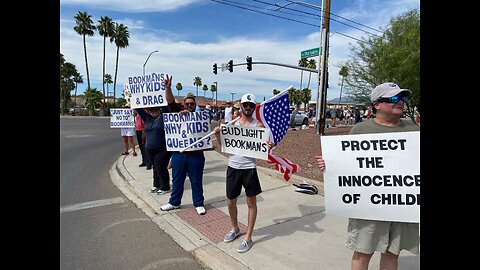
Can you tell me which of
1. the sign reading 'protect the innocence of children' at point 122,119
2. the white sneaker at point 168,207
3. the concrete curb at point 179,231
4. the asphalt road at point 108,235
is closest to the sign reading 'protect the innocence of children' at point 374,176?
the concrete curb at point 179,231

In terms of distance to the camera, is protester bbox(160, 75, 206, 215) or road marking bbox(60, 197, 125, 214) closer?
protester bbox(160, 75, 206, 215)

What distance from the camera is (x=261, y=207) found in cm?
462

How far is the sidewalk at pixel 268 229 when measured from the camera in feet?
9.80

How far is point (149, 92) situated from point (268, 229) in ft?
10.8

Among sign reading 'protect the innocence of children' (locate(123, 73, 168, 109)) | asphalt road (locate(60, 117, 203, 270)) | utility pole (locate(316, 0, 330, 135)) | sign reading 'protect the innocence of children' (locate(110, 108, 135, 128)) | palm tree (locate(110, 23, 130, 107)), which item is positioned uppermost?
palm tree (locate(110, 23, 130, 107))

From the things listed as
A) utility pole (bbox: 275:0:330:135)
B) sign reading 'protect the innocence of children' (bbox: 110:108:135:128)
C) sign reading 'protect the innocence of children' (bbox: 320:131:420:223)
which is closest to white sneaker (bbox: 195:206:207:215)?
sign reading 'protect the innocence of children' (bbox: 320:131:420:223)

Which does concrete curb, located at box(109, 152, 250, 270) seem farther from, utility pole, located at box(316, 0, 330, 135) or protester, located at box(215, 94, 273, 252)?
utility pole, located at box(316, 0, 330, 135)

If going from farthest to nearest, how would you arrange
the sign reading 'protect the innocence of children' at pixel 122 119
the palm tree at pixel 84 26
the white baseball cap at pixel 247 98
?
the palm tree at pixel 84 26 < the sign reading 'protect the innocence of children' at pixel 122 119 < the white baseball cap at pixel 247 98

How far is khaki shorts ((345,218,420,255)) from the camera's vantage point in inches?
84.2

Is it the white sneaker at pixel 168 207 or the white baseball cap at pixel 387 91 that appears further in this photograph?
the white sneaker at pixel 168 207

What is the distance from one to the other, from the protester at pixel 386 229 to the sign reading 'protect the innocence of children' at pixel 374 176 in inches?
3.2

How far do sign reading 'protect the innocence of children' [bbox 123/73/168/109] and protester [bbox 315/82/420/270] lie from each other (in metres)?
3.77

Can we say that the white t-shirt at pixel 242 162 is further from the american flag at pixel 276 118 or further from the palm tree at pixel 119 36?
the palm tree at pixel 119 36
